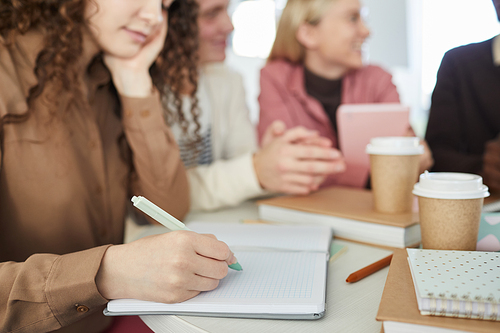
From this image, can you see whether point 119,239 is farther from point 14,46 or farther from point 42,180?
point 14,46

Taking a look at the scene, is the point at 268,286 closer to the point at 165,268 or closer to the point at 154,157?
the point at 165,268

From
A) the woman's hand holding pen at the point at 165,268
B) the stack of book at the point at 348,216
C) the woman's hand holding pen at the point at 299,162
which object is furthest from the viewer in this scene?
the woman's hand holding pen at the point at 299,162

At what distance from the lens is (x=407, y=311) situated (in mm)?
Answer: 376

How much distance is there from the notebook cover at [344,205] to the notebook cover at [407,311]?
0.22 metres

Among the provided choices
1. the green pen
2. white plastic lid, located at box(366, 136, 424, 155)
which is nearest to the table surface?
the green pen

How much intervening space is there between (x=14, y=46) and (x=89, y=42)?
162 millimetres

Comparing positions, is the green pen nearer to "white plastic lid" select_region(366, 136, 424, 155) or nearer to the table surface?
the table surface

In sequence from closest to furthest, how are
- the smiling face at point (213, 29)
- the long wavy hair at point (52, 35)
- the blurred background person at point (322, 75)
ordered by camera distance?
the long wavy hair at point (52, 35) → the smiling face at point (213, 29) → the blurred background person at point (322, 75)

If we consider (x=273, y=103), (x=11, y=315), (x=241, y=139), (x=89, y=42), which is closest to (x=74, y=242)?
(x=11, y=315)

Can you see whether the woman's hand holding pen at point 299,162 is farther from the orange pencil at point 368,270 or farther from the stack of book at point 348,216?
the orange pencil at point 368,270

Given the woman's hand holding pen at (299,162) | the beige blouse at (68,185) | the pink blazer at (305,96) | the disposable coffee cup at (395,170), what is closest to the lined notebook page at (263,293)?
the beige blouse at (68,185)

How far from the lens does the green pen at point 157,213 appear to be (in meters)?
0.46

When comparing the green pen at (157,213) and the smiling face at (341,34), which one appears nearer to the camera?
the green pen at (157,213)

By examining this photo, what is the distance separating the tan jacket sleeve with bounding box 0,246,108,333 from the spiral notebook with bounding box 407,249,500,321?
38cm
